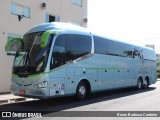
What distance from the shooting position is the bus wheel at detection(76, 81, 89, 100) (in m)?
13.4

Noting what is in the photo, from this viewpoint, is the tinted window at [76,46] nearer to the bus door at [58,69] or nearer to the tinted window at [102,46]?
the bus door at [58,69]

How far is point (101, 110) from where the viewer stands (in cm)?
1074

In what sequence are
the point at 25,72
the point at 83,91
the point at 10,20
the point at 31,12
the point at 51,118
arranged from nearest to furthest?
1. the point at 51,118
2. the point at 25,72
3. the point at 83,91
4. the point at 10,20
5. the point at 31,12

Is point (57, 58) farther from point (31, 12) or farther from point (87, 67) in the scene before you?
point (31, 12)

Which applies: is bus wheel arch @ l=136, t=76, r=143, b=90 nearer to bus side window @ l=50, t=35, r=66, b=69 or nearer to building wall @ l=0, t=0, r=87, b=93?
building wall @ l=0, t=0, r=87, b=93

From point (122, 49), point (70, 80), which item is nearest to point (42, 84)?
point (70, 80)

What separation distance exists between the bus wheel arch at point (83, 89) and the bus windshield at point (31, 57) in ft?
8.83

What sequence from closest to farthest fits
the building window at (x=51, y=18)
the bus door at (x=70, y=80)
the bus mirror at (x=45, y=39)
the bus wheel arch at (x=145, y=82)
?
the bus mirror at (x=45, y=39) → the bus door at (x=70, y=80) → the building window at (x=51, y=18) → the bus wheel arch at (x=145, y=82)

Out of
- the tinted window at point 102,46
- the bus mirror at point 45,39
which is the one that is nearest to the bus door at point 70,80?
the bus mirror at point 45,39

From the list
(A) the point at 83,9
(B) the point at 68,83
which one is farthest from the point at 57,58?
(A) the point at 83,9

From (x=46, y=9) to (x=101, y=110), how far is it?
11161mm

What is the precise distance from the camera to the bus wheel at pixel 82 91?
1344cm

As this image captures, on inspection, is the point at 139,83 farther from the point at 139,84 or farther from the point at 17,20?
the point at 17,20

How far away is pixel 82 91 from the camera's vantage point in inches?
540
